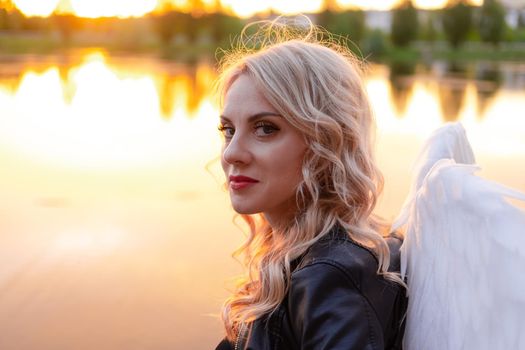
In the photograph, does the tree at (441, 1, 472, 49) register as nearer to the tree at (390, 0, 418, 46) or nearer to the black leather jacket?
the tree at (390, 0, 418, 46)

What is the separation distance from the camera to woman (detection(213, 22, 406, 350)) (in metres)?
1.36

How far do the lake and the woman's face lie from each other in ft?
1.91

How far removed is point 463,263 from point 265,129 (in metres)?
0.48

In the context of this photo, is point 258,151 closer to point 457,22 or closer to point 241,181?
point 241,181

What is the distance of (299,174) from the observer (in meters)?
1.47

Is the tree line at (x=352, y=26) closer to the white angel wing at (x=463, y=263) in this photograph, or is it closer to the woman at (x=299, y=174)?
the woman at (x=299, y=174)

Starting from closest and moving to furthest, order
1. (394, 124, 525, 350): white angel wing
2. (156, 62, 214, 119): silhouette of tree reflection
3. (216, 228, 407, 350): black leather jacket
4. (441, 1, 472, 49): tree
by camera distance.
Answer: (394, 124, 525, 350): white angel wing → (216, 228, 407, 350): black leather jacket → (156, 62, 214, 119): silhouette of tree reflection → (441, 1, 472, 49): tree

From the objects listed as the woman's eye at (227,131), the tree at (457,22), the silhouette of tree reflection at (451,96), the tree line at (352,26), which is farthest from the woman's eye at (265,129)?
the tree at (457,22)

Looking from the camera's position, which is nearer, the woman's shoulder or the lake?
the woman's shoulder

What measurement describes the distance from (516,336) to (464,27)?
51.3 m

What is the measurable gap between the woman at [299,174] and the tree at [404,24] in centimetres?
5108

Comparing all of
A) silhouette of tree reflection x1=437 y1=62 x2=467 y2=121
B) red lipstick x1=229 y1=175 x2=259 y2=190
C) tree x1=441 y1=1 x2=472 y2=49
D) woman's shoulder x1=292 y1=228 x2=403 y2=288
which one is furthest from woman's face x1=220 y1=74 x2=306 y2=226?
tree x1=441 y1=1 x2=472 y2=49

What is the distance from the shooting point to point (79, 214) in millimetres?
5211

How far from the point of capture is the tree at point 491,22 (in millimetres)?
49312
